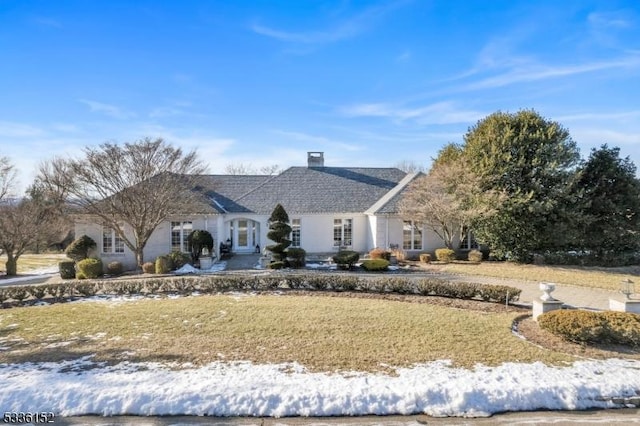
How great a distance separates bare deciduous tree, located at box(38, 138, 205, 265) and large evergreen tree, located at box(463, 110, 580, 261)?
57.1 feet

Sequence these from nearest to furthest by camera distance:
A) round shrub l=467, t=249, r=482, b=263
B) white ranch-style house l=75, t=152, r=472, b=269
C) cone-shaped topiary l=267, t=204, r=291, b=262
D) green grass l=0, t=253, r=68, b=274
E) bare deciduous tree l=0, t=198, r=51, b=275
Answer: cone-shaped topiary l=267, t=204, r=291, b=262
bare deciduous tree l=0, t=198, r=51, b=275
round shrub l=467, t=249, r=482, b=263
white ranch-style house l=75, t=152, r=472, b=269
green grass l=0, t=253, r=68, b=274

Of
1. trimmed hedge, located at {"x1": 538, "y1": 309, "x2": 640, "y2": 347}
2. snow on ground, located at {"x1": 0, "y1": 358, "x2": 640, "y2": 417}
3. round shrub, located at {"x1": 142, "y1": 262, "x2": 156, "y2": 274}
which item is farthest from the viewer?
round shrub, located at {"x1": 142, "y1": 262, "x2": 156, "y2": 274}

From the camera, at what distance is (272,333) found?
9.57 meters

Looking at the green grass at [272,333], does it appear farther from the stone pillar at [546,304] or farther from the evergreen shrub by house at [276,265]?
the evergreen shrub by house at [276,265]

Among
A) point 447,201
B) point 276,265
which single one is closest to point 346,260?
point 276,265

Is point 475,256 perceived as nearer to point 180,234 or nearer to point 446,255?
point 446,255

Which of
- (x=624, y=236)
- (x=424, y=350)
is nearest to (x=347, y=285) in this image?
(x=424, y=350)

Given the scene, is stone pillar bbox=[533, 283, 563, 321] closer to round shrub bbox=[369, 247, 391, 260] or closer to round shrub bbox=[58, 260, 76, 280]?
round shrub bbox=[369, 247, 391, 260]

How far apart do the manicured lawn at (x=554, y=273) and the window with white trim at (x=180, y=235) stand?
15599 mm

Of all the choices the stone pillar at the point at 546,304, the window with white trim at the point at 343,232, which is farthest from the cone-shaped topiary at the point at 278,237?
the stone pillar at the point at 546,304

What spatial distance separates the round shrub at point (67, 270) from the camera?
21.1m

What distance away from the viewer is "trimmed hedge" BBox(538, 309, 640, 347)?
8688 millimetres

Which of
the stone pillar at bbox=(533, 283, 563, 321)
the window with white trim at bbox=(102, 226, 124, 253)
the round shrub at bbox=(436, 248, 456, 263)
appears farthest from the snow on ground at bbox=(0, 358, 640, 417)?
the window with white trim at bbox=(102, 226, 124, 253)

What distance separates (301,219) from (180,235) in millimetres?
8140
